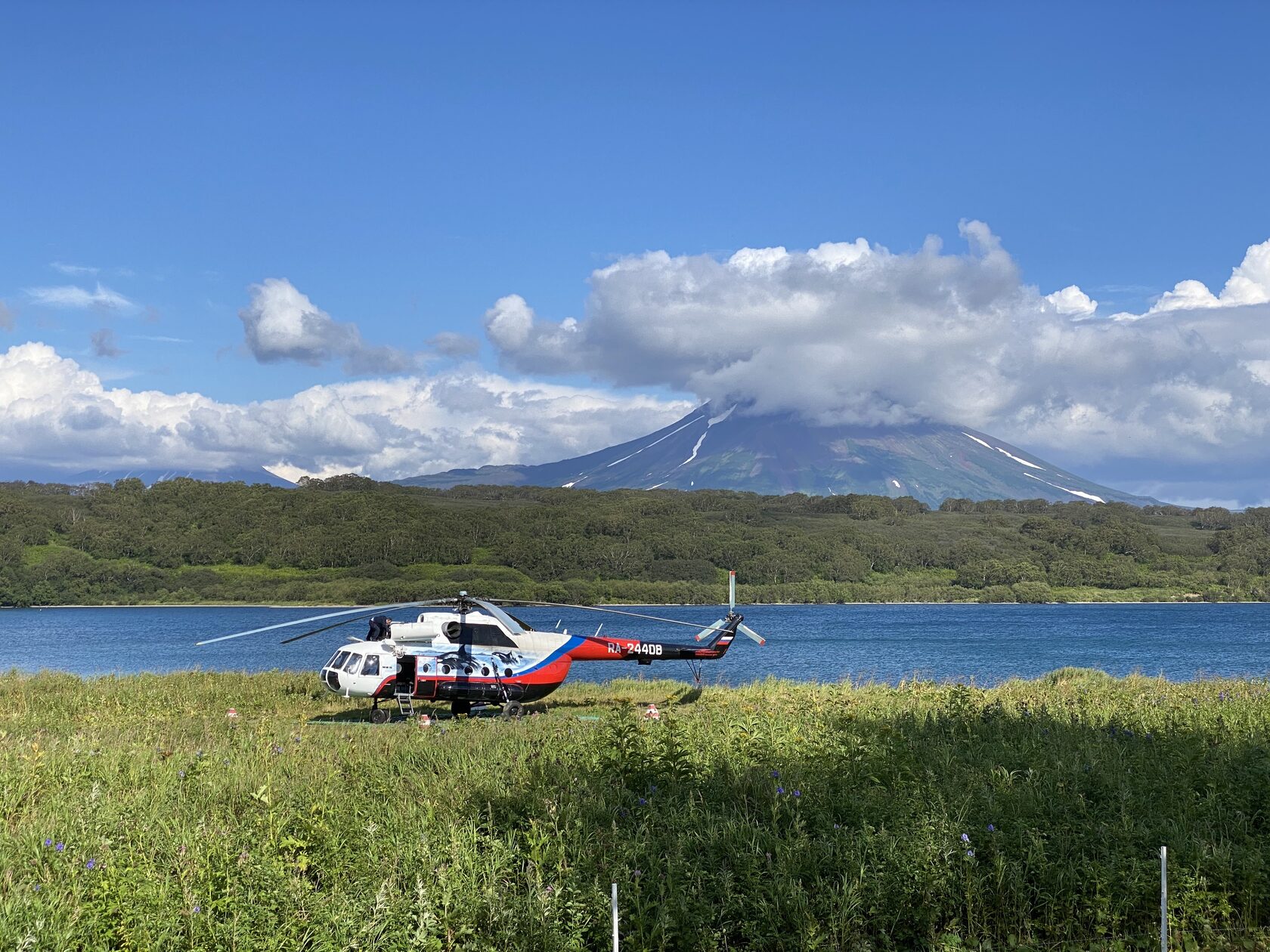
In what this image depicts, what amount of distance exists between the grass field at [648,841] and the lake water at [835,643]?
15841mm

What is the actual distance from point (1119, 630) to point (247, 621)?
97.3 m

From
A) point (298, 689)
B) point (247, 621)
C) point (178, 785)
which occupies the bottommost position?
point (247, 621)

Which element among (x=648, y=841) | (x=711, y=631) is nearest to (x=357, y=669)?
(x=711, y=631)

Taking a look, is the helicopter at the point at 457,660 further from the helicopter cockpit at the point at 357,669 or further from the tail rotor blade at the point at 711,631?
the tail rotor blade at the point at 711,631

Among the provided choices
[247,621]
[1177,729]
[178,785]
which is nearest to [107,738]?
[178,785]

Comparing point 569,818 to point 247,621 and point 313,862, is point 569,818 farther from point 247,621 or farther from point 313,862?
point 247,621

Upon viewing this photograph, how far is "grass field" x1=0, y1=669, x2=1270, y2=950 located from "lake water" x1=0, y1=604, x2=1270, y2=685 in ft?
52.0

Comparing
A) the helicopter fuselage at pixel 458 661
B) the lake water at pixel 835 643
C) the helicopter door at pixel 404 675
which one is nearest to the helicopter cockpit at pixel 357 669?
the helicopter fuselage at pixel 458 661

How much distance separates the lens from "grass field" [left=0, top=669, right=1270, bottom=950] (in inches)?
236

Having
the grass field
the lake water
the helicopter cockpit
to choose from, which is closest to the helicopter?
the helicopter cockpit

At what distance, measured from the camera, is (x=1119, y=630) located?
9512cm

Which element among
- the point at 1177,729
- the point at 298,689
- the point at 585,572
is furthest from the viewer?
the point at 585,572

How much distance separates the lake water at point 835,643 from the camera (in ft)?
160

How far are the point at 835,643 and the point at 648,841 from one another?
72.0m
